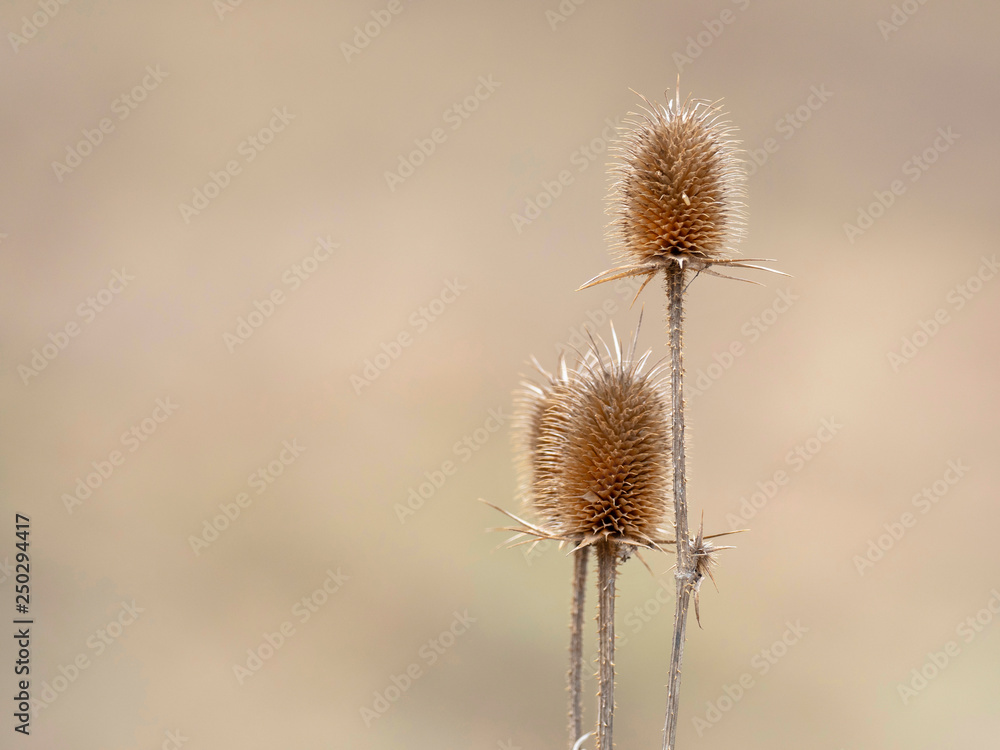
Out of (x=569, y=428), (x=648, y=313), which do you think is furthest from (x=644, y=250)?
(x=648, y=313)

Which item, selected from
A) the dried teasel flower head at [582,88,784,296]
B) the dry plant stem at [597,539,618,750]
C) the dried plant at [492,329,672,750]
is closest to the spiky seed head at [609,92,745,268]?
the dried teasel flower head at [582,88,784,296]

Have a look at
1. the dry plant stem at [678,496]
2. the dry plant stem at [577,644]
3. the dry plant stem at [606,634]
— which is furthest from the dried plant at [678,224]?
the dry plant stem at [577,644]

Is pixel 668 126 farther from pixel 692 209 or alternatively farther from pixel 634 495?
pixel 634 495

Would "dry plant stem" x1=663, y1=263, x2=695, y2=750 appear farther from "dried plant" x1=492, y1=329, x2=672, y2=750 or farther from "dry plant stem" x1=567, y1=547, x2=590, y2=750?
"dry plant stem" x1=567, y1=547, x2=590, y2=750

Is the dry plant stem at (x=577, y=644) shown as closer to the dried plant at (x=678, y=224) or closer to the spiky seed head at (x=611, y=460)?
the spiky seed head at (x=611, y=460)

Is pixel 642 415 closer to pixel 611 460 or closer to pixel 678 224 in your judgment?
pixel 611 460

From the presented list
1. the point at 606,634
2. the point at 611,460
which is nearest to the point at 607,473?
the point at 611,460
